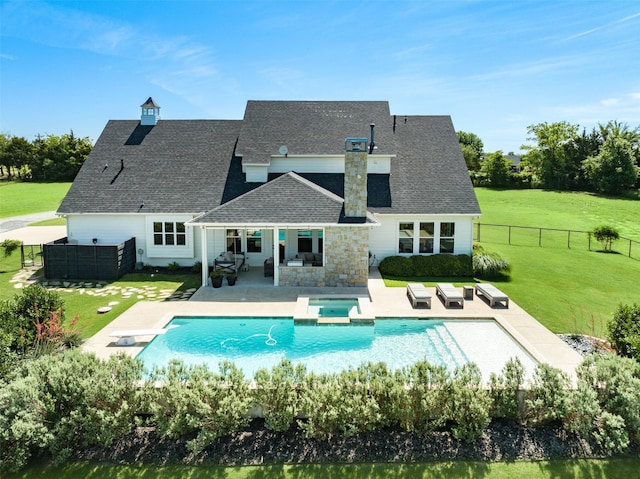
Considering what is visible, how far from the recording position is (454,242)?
2261 cm

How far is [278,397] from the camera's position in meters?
8.91

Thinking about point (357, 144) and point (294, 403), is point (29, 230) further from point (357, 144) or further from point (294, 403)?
point (294, 403)

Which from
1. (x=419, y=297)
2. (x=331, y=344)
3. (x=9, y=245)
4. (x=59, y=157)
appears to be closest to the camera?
(x=331, y=344)

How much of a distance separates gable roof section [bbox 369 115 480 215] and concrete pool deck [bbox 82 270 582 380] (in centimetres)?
552

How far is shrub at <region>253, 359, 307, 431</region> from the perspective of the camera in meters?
8.65

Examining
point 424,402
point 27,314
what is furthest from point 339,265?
point 27,314

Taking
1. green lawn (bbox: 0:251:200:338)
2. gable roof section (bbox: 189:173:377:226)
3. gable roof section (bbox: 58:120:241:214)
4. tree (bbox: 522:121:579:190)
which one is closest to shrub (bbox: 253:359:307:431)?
green lawn (bbox: 0:251:200:338)

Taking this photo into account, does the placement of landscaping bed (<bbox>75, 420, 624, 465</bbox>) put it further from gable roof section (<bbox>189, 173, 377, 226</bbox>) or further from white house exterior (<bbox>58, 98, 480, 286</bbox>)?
gable roof section (<bbox>189, 173, 377, 226</bbox>)

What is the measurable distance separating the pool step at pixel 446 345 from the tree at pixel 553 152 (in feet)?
176

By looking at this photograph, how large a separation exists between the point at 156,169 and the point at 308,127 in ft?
29.9

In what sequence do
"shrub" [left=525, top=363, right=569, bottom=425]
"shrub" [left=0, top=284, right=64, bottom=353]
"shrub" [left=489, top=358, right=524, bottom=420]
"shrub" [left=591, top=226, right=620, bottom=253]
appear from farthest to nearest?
"shrub" [left=591, top=226, right=620, bottom=253] → "shrub" [left=0, top=284, right=64, bottom=353] → "shrub" [left=489, top=358, right=524, bottom=420] → "shrub" [left=525, top=363, right=569, bottom=425]

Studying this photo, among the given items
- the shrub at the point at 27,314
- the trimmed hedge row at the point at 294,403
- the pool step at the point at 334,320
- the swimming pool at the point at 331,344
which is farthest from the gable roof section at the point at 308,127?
the trimmed hedge row at the point at 294,403

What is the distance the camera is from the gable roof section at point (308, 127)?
24219 millimetres

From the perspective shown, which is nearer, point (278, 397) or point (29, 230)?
point (278, 397)
